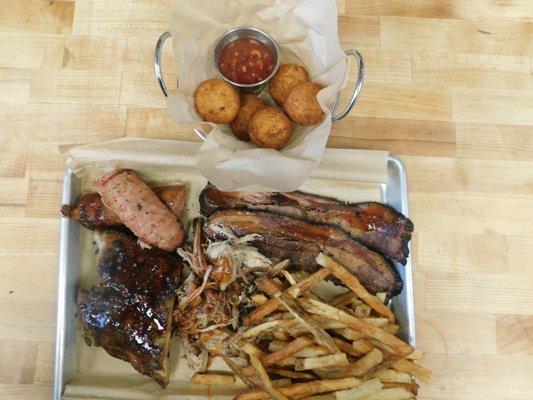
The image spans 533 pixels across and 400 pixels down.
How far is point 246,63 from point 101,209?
3.58 feet

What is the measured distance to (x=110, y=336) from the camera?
239 cm

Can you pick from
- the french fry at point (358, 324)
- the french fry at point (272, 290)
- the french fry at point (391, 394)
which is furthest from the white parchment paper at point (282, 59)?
the french fry at point (391, 394)

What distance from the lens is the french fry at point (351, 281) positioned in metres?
2.42

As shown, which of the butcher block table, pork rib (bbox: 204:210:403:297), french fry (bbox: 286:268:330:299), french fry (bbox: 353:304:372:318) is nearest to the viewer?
french fry (bbox: 286:268:330:299)

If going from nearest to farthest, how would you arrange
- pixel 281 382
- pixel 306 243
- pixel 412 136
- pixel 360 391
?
pixel 360 391 → pixel 281 382 → pixel 306 243 → pixel 412 136

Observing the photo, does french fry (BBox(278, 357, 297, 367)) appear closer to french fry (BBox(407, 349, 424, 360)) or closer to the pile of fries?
the pile of fries

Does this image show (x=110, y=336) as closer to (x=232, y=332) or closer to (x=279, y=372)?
(x=232, y=332)

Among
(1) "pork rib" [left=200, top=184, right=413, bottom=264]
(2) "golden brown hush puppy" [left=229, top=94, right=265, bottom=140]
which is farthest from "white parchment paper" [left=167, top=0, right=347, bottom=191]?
(1) "pork rib" [left=200, top=184, right=413, bottom=264]

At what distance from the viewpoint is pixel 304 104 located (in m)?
2.41

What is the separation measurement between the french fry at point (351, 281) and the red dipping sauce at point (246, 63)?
0.99 metres

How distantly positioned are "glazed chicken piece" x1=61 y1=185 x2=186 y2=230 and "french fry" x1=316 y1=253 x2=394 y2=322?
2.68 ft

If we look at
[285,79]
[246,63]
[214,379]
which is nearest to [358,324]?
[214,379]

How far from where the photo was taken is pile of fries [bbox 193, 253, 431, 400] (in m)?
2.26

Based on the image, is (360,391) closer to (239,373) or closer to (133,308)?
(239,373)
